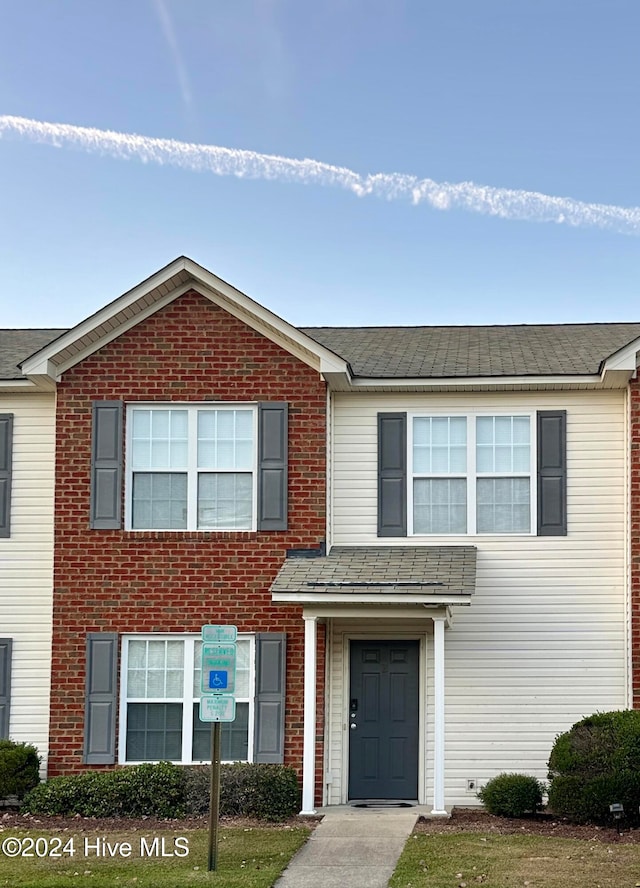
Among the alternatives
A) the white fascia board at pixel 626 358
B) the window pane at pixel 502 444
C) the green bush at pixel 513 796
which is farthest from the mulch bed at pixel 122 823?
the white fascia board at pixel 626 358

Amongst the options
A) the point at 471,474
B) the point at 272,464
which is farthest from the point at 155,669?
the point at 471,474

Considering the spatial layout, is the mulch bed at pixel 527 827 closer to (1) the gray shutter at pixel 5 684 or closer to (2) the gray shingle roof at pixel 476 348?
(2) the gray shingle roof at pixel 476 348

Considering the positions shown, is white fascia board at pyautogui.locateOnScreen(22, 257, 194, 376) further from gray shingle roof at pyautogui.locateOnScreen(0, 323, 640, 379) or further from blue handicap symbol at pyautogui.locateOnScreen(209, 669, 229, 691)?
blue handicap symbol at pyautogui.locateOnScreen(209, 669, 229, 691)

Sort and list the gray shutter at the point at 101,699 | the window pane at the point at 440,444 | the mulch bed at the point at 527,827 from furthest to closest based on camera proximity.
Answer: the window pane at the point at 440,444
the gray shutter at the point at 101,699
the mulch bed at the point at 527,827

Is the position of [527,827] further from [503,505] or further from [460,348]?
[460,348]

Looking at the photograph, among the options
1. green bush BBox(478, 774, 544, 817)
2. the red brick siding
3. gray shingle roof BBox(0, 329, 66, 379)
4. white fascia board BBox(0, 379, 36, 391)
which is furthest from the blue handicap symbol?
gray shingle roof BBox(0, 329, 66, 379)

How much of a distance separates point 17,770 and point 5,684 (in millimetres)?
1640

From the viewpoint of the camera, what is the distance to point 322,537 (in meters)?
17.1

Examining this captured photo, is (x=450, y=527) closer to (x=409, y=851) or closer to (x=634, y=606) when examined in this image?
(x=634, y=606)

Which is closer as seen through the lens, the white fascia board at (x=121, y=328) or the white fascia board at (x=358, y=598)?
the white fascia board at (x=358, y=598)

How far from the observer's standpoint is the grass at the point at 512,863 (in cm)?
1178

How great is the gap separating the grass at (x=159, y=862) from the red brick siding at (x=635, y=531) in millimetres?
4959

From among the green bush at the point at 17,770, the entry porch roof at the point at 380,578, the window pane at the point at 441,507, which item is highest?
the window pane at the point at 441,507

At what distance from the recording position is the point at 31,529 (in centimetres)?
1778
